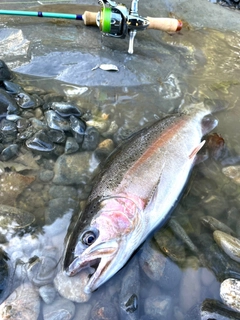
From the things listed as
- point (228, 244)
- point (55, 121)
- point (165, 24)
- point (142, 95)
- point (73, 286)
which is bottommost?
point (73, 286)

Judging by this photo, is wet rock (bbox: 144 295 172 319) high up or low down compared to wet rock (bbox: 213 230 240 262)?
down

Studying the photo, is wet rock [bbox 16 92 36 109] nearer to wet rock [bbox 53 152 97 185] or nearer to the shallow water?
the shallow water

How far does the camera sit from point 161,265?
2.88m

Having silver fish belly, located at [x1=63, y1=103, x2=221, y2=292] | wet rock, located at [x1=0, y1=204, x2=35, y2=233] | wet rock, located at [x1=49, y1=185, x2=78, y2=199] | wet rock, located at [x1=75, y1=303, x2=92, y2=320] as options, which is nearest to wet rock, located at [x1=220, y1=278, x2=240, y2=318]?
silver fish belly, located at [x1=63, y1=103, x2=221, y2=292]

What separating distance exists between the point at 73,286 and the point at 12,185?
137cm

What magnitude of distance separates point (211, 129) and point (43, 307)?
9.65ft

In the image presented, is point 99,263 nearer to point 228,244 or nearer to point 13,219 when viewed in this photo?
point 13,219

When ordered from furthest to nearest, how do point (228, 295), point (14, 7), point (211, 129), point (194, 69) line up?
point (14, 7) < point (194, 69) < point (211, 129) < point (228, 295)

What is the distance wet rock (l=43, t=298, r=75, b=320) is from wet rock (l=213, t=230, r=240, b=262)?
1.44m

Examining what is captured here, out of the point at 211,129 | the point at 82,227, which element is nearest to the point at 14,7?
the point at 211,129

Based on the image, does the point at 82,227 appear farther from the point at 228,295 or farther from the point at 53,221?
the point at 228,295

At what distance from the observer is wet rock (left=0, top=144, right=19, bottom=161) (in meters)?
3.68

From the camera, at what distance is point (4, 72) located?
4.47 m

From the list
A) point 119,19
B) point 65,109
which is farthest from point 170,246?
point 119,19
